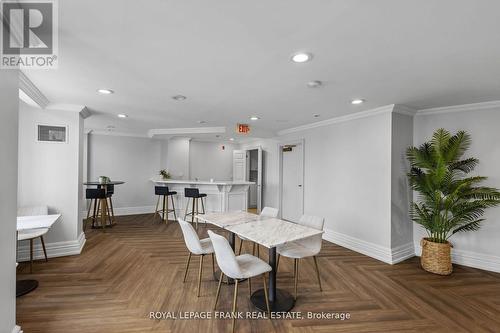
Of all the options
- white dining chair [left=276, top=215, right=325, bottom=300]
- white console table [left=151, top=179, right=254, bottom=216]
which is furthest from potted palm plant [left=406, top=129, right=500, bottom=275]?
white console table [left=151, top=179, right=254, bottom=216]

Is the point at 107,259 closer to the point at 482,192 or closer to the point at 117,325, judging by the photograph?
the point at 117,325

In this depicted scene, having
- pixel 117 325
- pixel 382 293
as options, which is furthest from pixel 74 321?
pixel 382 293

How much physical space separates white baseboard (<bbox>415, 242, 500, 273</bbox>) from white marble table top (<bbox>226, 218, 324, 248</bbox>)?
8.80 ft

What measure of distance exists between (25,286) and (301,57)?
13.0 ft

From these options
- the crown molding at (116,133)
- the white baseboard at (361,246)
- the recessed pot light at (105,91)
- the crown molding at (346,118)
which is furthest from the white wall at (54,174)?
the white baseboard at (361,246)

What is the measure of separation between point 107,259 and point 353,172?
4322 millimetres

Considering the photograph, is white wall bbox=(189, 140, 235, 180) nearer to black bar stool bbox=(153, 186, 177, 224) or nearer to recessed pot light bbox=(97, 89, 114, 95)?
black bar stool bbox=(153, 186, 177, 224)

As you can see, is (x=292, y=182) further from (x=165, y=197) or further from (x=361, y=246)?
(x=165, y=197)

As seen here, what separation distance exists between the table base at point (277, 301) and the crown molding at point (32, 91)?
3.48 metres

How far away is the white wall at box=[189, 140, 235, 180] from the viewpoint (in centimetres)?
789

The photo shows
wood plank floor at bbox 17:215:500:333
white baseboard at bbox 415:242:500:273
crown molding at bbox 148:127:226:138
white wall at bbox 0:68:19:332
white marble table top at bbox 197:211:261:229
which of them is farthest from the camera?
crown molding at bbox 148:127:226:138

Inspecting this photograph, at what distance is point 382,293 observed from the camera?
8.98ft

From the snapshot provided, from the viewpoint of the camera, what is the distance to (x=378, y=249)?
3.76 meters

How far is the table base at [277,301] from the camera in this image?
239 centimetres
